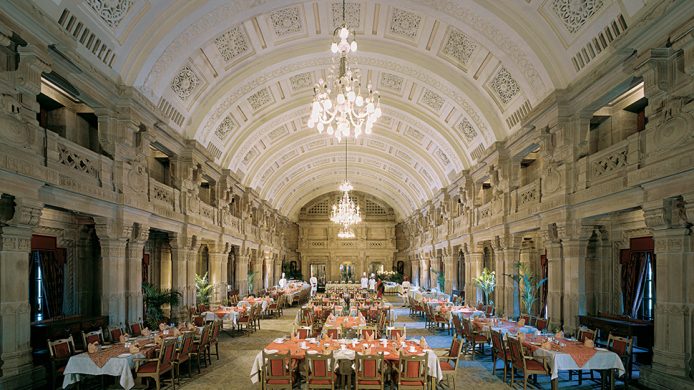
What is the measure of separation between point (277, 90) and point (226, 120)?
2102 mm

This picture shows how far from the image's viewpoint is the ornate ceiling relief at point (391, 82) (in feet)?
53.9

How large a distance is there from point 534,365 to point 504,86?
7822 mm

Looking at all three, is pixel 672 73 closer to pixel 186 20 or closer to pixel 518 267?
pixel 518 267

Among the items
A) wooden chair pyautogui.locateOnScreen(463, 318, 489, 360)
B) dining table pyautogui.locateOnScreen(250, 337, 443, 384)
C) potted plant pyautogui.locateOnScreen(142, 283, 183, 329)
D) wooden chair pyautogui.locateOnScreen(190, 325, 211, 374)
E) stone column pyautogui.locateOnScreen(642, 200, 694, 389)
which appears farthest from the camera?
potted plant pyautogui.locateOnScreen(142, 283, 183, 329)

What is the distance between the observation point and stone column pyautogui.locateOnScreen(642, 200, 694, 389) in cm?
714

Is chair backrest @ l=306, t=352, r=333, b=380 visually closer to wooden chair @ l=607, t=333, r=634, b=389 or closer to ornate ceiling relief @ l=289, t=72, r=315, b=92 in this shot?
wooden chair @ l=607, t=333, r=634, b=389

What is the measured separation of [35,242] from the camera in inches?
452

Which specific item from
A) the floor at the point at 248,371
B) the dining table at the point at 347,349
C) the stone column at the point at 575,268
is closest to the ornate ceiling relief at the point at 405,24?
the stone column at the point at 575,268

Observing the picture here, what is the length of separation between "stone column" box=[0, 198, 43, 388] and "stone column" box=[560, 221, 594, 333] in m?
10.4

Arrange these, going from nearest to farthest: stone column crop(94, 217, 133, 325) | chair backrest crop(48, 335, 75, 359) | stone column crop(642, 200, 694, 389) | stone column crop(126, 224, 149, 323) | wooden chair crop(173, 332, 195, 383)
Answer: stone column crop(642, 200, 694, 389)
chair backrest crop(48, 335, 75, 359)
wooden chair crop(173, 332, 195, 383)
stone column crop(94, 217, 133, 325)
stone column crop(126, 224, 149, 323)

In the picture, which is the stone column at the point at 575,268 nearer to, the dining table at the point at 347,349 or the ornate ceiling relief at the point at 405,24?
the dining table at the point at 347,349

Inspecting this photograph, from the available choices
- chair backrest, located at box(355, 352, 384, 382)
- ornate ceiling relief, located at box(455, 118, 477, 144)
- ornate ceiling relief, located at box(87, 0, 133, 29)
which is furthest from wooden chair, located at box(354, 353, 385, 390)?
ornate ceiling relief, located at box(455, 118, 477, 144)

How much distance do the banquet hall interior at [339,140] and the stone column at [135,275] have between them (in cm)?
5

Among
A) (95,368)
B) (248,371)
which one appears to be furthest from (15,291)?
(248,371)
